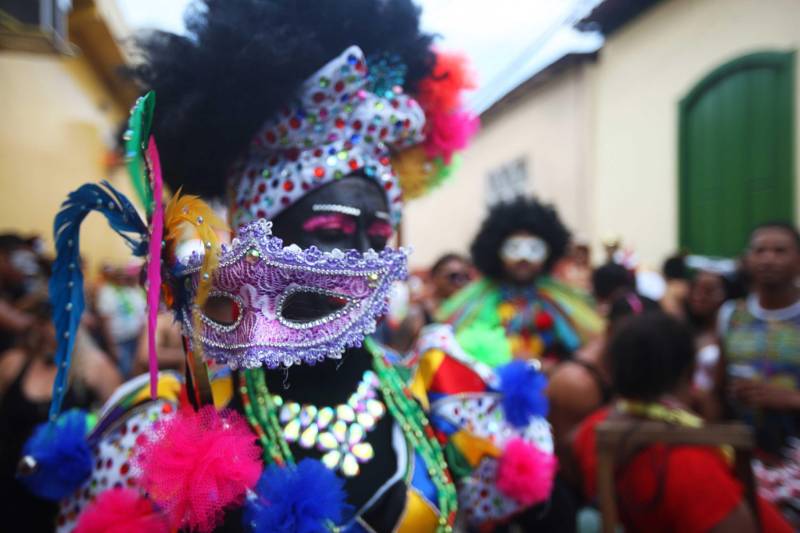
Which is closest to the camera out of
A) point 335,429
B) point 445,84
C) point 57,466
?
point 335,429

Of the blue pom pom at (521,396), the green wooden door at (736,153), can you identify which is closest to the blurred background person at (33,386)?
the blue pom pom at (521,396)

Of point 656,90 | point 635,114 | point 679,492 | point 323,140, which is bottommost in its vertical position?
point 679,492

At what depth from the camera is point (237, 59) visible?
1344 millimetres

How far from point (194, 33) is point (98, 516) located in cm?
108

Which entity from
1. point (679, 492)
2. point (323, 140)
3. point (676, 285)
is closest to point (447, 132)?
point (323, 140)

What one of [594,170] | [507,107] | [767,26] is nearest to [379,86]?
[767,26]

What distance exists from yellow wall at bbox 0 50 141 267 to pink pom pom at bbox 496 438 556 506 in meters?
Answer: 4.13

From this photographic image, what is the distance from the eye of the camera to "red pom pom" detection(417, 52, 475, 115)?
1639 mm

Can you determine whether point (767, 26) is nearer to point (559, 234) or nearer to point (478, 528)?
point (559, 234)

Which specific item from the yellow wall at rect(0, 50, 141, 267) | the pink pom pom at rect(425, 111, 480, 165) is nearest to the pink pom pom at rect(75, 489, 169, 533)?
the pink pom pom at rect(425, 111, 480, 165)

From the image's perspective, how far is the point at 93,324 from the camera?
4.76 metres

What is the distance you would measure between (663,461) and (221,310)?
1538mm

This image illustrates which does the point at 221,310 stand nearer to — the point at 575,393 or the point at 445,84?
the point at 445,84

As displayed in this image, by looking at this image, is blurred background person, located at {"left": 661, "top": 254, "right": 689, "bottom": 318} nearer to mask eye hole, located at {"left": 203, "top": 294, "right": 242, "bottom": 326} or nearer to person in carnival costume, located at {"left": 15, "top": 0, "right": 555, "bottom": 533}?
person in carnival costume, located at {"left": 15, "top": 0, "right": 555, "bottom": 533}
